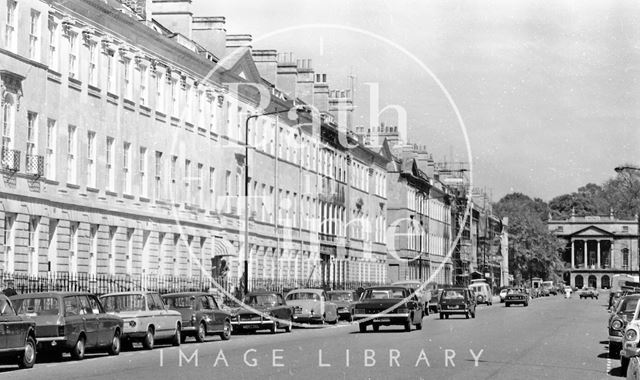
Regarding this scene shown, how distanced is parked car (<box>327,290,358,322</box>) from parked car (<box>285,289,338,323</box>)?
427 centimetres

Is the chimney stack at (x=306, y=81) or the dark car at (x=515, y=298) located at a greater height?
the chimney stack at (x=306, y=81)

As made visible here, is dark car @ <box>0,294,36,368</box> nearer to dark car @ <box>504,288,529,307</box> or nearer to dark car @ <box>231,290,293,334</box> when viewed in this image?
dark car @ <box>231,290,293,334</box>

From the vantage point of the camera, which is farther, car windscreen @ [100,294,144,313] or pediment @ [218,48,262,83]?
pediment @ [218,48,262,83]

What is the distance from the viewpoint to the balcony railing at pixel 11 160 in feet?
125

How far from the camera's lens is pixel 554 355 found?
29484 mm

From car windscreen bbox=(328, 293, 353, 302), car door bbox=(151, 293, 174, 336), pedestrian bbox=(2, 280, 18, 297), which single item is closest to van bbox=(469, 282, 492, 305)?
car windscreen bbox=(328, 293, 353, 302)

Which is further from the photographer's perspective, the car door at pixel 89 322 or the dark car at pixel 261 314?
the dark car at pixel 261 314

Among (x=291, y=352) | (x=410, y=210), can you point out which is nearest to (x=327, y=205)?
(x=410, y=210)

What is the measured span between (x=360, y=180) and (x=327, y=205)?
13253 millimetres

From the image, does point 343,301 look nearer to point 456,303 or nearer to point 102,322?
point 456,303

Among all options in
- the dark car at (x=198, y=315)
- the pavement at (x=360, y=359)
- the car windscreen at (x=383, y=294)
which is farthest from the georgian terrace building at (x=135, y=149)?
the car windscreen at (x=383, y=294)

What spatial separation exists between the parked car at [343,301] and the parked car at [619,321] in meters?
26.0

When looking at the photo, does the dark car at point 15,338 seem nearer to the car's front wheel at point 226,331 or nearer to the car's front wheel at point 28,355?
the car's front wheel at point 28,355

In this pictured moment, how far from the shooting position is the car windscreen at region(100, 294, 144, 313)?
32.0 meters
